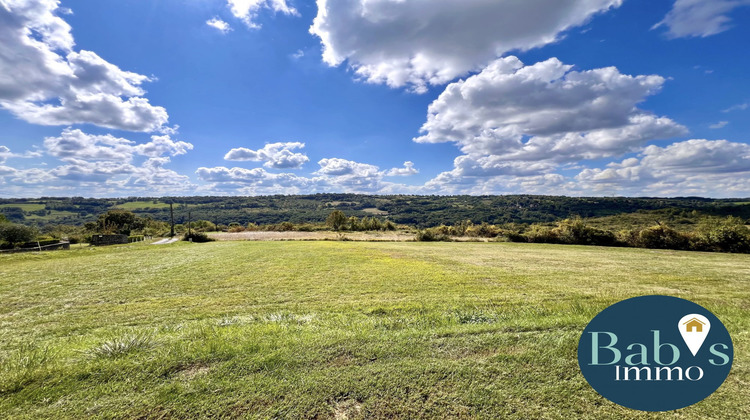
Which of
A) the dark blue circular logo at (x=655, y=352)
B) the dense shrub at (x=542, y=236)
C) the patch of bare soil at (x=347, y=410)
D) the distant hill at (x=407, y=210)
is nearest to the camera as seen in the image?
the patch of bare soil at (x=347, y=410)

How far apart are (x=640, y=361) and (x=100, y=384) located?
7.13 metres

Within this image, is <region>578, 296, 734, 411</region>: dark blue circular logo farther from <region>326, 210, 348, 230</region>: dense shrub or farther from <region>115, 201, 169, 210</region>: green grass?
<region>115, 201, 169, 210</region>: green grass

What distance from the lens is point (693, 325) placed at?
3.92 meters

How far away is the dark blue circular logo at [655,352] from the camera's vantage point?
136 inches

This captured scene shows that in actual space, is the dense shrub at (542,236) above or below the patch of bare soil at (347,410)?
below

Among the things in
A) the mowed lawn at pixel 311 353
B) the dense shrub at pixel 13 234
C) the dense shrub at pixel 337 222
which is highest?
the mowed lawn at pixel 311 353

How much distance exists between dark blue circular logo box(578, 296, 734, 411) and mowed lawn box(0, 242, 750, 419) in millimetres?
204

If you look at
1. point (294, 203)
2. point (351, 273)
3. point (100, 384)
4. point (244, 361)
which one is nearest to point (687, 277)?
point (351, 273)

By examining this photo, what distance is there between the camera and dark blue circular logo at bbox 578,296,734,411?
3463 mm

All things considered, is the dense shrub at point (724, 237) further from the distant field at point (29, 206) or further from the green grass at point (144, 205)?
the distant field at point (29, 206)

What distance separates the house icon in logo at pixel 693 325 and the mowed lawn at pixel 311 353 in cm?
62

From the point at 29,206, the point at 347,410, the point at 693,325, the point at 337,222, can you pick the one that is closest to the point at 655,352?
the point at 693,325

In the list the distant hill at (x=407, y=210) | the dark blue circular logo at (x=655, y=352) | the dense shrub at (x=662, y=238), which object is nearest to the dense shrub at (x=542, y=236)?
the dense shrub at (x=662, y=238)

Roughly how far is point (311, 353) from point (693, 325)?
5.62 metres
